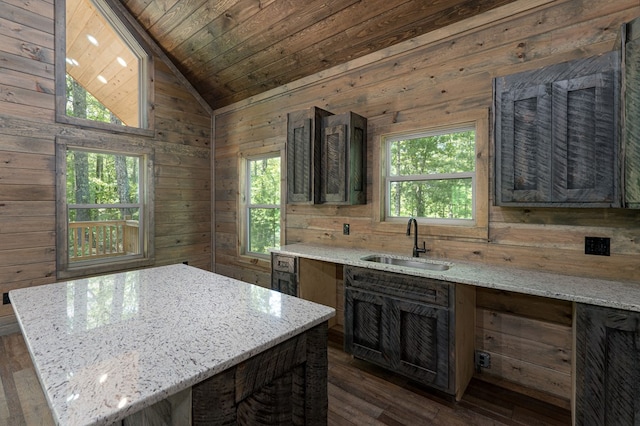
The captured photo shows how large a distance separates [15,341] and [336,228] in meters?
3.39

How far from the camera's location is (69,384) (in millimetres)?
795

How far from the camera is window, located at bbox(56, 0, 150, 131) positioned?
364cm

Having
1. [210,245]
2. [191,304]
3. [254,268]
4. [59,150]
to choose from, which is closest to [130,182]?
[59,150]

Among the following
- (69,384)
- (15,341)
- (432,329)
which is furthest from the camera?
(15,341)

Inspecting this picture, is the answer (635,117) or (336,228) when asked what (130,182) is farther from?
(635,117)

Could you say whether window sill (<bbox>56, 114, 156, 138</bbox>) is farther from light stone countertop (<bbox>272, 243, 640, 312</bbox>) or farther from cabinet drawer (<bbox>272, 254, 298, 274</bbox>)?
light stone countertop (<bbox>272, 243, 640, 312</bbox>)

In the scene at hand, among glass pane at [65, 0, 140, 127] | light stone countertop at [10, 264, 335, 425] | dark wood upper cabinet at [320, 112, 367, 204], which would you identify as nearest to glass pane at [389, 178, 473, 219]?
dark wood upper cabinet at [320, 112, 367, 204]

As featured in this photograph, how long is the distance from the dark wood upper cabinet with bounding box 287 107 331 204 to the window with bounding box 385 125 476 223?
711 millimetres

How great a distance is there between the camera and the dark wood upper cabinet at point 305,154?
10.3 ft

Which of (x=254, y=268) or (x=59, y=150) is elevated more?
(x=59, y=150)

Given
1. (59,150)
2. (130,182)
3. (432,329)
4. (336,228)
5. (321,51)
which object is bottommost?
(432,329)

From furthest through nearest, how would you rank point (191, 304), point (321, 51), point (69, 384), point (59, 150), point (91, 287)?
point (59, 150) → point (321, 51) → point (91, 287) → point (191, 304) → point (69, 384)

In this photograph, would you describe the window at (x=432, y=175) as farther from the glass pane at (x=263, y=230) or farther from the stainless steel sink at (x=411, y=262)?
the glass pane at (x=263, y=230)

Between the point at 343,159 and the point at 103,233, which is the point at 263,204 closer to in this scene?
the point at 343,159
